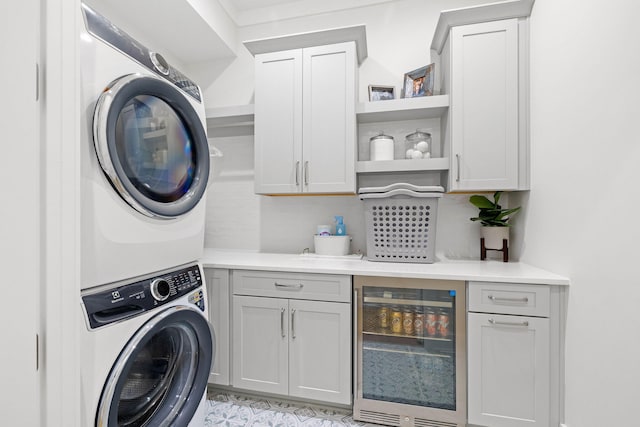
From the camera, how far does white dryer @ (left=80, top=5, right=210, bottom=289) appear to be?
3.05ft

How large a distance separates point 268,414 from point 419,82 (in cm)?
238

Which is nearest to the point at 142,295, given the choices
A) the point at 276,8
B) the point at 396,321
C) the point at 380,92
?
the point at 396,321

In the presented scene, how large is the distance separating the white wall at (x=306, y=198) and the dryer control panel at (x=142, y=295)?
1.10m

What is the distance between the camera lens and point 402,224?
6.14 feet

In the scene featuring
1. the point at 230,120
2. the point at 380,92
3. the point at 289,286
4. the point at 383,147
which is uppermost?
the point at 380,92

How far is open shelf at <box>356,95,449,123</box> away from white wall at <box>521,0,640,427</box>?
22.2 inches

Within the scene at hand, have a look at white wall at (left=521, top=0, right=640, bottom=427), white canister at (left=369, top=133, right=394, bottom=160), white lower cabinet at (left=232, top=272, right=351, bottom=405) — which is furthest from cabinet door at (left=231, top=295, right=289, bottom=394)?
white wall at (left=521, top=0, right=640, bottom=427)

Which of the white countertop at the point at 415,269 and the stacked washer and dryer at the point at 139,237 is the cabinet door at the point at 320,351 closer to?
the white countertop at the point at 415,269

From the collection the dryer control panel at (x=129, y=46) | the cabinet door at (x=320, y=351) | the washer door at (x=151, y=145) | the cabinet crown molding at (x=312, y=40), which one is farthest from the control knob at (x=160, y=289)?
the cabinet crown molding at (x=312, y=40)

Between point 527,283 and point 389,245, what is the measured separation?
744 mm

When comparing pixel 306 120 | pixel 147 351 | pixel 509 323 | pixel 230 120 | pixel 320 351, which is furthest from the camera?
pixel 230 120

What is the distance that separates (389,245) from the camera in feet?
6.24

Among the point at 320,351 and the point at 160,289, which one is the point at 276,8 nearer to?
the point at 160,289

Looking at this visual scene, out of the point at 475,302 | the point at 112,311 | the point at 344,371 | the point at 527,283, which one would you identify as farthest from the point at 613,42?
the point at 112,311
